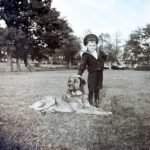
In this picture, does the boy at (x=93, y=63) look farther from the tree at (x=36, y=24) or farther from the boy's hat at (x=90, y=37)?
the tree at (x=36, y=24)

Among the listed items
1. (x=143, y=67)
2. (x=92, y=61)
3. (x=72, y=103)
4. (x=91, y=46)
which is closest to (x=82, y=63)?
(x=92, y=61)

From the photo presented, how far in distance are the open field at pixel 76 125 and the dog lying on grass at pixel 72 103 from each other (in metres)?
0.13

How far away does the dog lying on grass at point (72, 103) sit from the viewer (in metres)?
4.14

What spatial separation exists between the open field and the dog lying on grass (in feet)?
0.44

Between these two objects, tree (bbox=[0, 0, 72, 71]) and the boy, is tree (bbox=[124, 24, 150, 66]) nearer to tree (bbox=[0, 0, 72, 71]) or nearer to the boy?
the boy

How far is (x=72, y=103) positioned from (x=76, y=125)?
68cm

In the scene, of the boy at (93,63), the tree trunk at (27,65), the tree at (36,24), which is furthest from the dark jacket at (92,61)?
the tree trunk at (27,65)

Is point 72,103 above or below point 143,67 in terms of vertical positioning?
below

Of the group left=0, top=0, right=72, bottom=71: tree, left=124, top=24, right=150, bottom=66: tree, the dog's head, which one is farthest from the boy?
left=124, top=24, right=150, bottom=66: tree

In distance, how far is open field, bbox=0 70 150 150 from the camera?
116 inches

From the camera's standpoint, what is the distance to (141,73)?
402 centimetres

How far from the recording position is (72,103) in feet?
13.9

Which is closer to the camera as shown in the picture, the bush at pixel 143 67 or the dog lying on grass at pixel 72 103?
the bush at pixel 143 67

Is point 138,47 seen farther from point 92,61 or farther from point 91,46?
point 92,61
